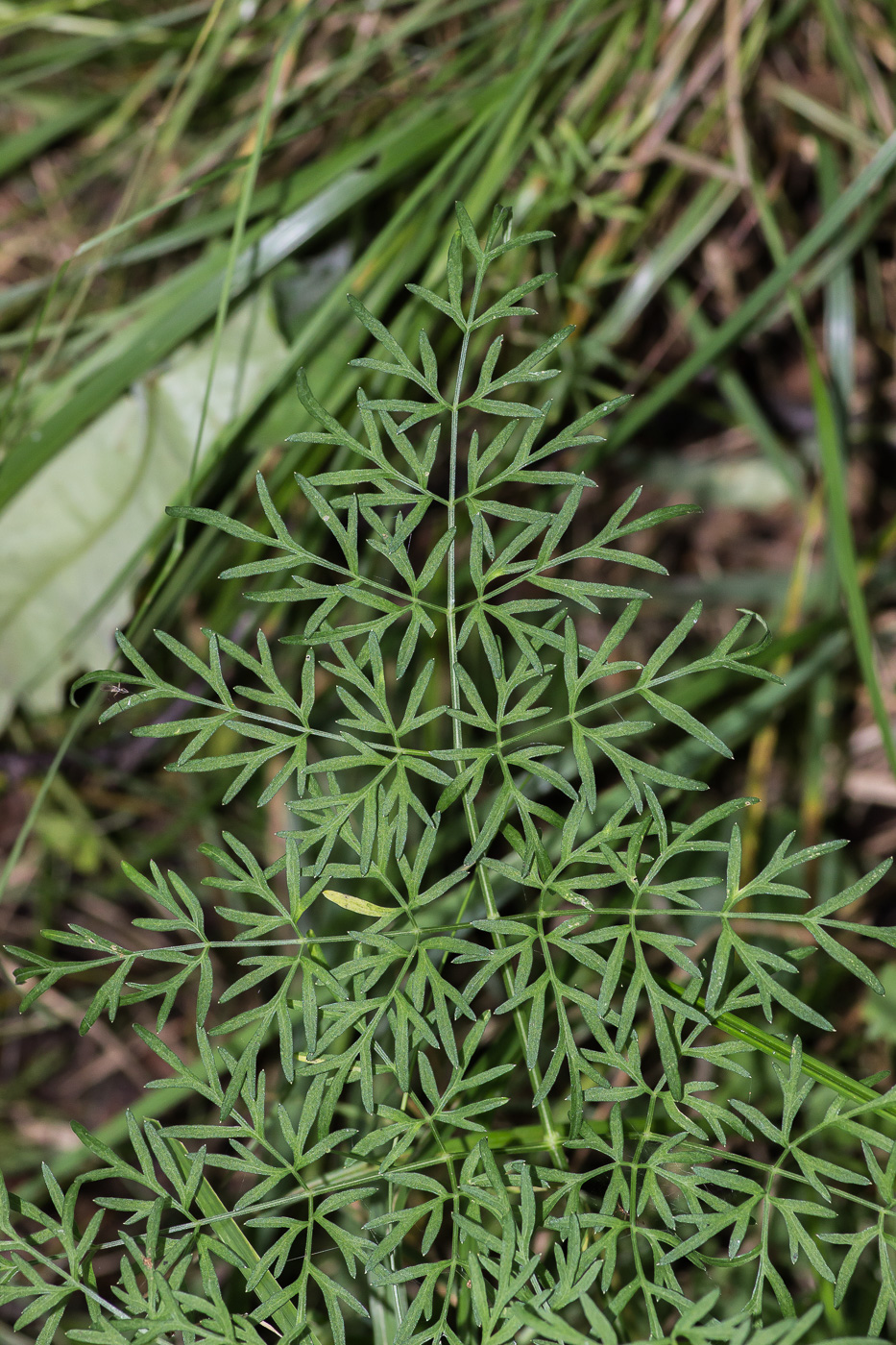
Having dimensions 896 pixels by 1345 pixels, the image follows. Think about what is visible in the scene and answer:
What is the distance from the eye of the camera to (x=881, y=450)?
2.00 meters

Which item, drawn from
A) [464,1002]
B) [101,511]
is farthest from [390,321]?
[464,1002]

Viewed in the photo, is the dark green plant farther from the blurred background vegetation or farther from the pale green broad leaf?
the pale green broad leaf

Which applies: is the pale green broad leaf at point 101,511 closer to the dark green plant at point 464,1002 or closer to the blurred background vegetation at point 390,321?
the blurred background vegetation at point 390,321

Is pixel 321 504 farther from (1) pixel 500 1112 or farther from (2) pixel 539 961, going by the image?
(1) pixel 500 1112

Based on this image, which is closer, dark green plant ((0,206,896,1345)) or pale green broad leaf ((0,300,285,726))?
dark green plant ((0,206,896,1345))

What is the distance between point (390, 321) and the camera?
4.72 feet

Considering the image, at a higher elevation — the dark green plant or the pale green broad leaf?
the pale green broad leaf

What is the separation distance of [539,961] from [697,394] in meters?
1.18

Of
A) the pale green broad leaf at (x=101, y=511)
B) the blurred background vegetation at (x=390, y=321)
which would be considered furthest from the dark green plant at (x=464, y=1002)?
the pale green broad leaf at (x=101, y=511)

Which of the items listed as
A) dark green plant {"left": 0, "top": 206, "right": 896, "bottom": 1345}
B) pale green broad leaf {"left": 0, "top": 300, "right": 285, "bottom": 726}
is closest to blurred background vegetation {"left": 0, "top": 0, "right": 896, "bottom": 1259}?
pale green broad leaf {"left": 0, "top": 300, "right": 285, "bottom": 726}

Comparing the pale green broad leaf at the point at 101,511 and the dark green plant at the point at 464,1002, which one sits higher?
the pale green broad leaf at the point at 101,511

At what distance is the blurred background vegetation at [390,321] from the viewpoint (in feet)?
4.54

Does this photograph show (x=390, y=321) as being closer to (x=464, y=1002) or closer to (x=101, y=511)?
(x=101, y=511)

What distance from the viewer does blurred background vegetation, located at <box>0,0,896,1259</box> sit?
138cm
